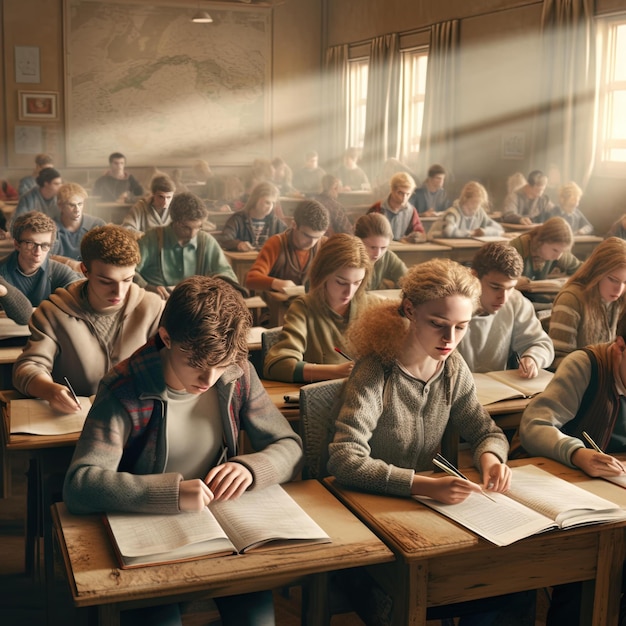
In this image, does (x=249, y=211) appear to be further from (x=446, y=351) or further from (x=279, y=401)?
(x=446, y=351)

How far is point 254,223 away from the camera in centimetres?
673

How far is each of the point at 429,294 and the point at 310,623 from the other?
2.78ft

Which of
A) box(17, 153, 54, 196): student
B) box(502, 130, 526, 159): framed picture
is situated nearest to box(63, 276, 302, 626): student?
box(17, 153, 54, 196): student

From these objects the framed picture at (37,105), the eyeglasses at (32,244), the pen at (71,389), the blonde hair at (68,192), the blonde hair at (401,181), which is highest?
the framed picture at (37,105)

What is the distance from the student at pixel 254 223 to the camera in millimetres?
6629

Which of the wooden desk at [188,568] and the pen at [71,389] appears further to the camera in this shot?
the pen at [71,389]

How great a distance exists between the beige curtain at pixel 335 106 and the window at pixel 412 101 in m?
2.17

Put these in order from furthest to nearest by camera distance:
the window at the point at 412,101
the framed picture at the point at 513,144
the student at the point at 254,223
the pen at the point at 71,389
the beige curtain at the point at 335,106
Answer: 1. the beige curtain at the point at 335,106
2. the window at the point at 412,101
3. the framed picture at the point at 513,144
4. the student at the point at 254,223
5. the pen at the point at 71,389

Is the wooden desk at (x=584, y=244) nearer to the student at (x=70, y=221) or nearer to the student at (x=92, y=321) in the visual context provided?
the student at (x=70, y=221)

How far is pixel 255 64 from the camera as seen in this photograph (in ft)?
49.8

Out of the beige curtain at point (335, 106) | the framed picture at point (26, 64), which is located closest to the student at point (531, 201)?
the beige curtain at point (335, 106)

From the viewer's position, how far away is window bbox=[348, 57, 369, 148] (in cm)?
1460

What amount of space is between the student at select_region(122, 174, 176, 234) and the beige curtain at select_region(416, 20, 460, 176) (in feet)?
19.1

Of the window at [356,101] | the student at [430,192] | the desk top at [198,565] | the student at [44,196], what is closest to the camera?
the desk top at [198,565]
